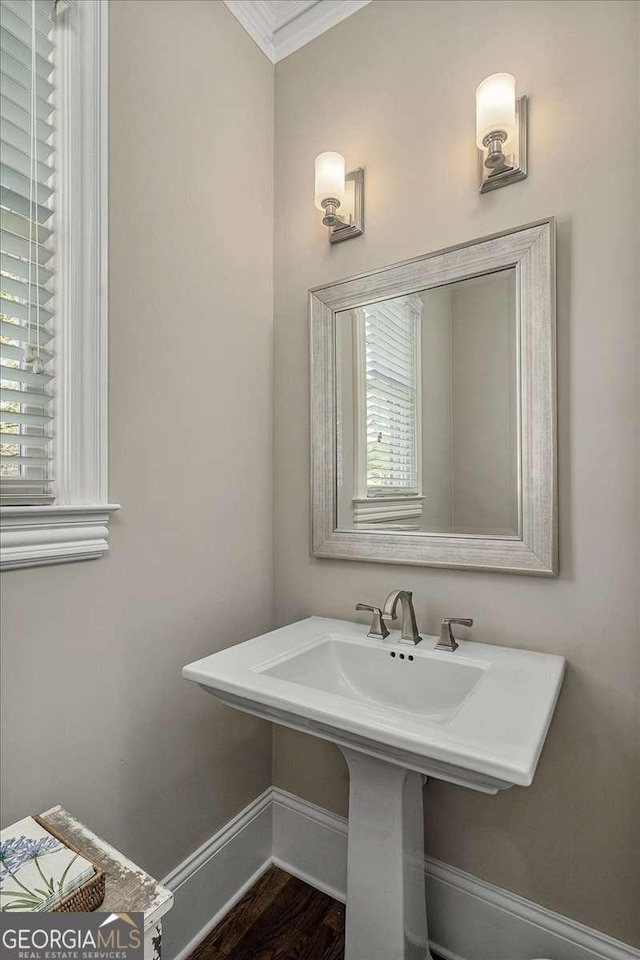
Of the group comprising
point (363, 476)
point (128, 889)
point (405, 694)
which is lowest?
point (128, 889)

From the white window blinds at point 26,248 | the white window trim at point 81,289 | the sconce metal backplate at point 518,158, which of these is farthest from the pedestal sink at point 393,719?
the sconce metal backplate at point 518,158

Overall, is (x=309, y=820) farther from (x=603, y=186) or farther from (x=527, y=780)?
(x=603, y=186)

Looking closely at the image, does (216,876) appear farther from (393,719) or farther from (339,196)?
(339,196)

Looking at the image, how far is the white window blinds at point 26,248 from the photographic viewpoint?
3.26 ft

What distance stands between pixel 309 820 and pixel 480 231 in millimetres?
1790

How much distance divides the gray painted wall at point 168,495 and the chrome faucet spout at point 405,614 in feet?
1.63

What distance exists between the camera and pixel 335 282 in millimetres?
1557

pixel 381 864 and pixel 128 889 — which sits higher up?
pixel 128 889

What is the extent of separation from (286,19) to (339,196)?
72cm

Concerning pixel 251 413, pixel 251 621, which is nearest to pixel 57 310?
pixel 251 413

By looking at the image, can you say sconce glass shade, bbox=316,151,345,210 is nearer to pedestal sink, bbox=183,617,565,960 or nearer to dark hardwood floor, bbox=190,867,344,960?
pedestal sink, bbox=183,617,565,960

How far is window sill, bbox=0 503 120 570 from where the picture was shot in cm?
96

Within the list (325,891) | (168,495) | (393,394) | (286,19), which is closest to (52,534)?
(168,495)

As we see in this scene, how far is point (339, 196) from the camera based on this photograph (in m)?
1.46
